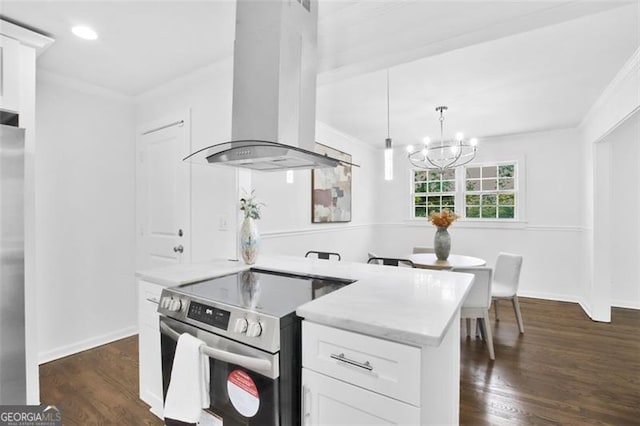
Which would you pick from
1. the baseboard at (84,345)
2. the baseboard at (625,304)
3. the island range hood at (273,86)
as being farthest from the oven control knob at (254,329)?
the baseboard at (625,304)

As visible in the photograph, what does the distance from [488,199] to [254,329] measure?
5009 mm

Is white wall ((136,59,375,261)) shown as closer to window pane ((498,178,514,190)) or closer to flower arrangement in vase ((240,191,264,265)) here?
flower arrangement in vase ((240,191,264,265))

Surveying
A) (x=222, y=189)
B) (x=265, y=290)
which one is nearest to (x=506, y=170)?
(x=222, y=189)

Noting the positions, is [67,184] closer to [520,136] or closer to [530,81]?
[530,81]

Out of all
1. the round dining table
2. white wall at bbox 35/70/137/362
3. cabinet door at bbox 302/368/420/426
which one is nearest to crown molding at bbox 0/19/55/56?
white wall at bbox 35/70/137/362

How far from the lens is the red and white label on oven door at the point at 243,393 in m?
1.29

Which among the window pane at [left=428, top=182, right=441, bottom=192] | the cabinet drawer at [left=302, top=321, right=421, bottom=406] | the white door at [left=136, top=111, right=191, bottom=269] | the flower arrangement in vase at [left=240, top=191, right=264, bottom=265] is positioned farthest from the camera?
the window pane at [left=428, top=182, right=441, bottom=192]

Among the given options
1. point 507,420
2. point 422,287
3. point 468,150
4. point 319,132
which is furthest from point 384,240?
point 422,287

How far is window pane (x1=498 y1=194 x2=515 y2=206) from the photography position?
16.6 ft

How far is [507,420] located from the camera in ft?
6.51

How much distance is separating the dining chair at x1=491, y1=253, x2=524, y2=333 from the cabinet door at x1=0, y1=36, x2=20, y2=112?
4193mm

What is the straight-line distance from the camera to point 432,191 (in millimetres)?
5676

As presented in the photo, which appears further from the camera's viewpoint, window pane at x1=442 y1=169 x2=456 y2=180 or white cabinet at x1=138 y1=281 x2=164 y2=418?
window pane at x1=442 y1=169 x2=456 y2=180

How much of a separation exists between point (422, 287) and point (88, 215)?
3.01 meters
